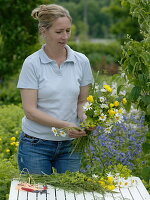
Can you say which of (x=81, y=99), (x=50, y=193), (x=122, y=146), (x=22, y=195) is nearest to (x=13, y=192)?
(x=22, y=195)

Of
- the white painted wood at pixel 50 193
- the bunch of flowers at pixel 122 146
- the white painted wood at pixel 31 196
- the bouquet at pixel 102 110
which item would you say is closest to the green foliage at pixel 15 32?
the bunch of flowers at pixel 122 146

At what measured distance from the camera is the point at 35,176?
299 centimetres

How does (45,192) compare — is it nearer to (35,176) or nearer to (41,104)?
(35,176)

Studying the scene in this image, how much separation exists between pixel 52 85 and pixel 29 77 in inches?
5.5

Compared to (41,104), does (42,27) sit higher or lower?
higher

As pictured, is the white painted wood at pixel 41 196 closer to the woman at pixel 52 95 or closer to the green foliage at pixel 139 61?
the woman at pixel 52 95

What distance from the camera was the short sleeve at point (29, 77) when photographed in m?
3.12

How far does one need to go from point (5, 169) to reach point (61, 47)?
79cm

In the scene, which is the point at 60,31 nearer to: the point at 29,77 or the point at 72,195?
the point at 29,77

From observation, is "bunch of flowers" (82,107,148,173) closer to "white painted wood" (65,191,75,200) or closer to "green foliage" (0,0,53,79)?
"white painted wood" (65,191,75,200)

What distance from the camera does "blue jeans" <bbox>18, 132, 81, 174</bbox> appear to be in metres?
3.21

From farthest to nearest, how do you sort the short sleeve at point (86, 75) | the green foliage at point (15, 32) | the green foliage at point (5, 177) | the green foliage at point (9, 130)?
the green foliage at point (15, 32) < the green foliage at point (9, 130) < the short sleeve at point (86, 75) < the green foliage at point (5, 177)

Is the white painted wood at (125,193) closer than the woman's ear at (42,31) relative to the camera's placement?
Yes

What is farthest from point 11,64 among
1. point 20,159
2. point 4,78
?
point 20,159
